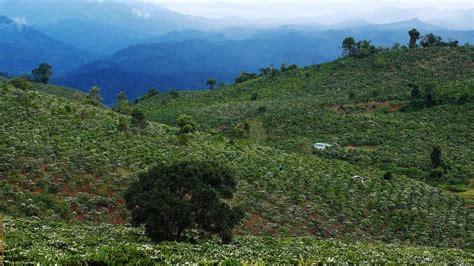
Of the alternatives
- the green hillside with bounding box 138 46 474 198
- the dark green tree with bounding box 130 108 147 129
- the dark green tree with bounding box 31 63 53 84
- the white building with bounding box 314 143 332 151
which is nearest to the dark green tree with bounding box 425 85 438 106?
the green hillside with bounding box 138 46 474 198

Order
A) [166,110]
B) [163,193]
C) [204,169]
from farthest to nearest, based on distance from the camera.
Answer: [166,110] → [204,169] → [163,193]

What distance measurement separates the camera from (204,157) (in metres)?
36.7

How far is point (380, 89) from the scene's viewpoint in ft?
275

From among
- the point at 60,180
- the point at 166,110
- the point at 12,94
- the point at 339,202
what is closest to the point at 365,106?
the point at 166,110

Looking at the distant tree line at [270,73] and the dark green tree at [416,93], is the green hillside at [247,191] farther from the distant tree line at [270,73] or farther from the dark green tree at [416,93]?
the distant tree line at [270,73]

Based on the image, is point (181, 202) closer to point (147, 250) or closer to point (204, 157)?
point (147, 250)

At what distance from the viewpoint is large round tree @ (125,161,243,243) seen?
18547mm

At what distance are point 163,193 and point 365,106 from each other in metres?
62.0

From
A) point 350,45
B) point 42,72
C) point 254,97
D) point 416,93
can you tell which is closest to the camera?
point 416,93

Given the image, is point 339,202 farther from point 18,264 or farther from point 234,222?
point 18,264

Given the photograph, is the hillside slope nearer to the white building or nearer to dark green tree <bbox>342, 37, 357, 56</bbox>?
the white building

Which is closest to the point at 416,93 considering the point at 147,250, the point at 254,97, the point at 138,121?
the point at 254,97

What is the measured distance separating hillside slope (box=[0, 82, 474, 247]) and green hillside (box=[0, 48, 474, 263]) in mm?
85

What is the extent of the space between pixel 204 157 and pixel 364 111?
4372 centimetres
